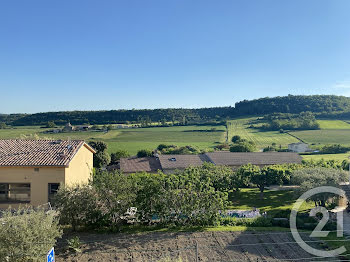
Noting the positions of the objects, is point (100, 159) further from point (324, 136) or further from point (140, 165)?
point (324, 136)

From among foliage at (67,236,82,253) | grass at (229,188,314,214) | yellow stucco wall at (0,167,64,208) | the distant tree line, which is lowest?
grass at (229,188,314,214)

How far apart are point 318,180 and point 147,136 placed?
72.5m

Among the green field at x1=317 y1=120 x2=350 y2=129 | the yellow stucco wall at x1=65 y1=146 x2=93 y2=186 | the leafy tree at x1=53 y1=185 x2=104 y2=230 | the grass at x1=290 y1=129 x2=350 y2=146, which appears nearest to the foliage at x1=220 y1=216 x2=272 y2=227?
the leafy tree at x1=53 y1=185 x2=104 y2=230

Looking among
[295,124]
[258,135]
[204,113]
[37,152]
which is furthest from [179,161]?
[204,113]

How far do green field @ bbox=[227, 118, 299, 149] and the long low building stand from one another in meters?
28.6

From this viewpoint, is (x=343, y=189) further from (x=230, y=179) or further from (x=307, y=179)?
(x=230, y=179)

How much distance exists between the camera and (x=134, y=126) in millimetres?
115875

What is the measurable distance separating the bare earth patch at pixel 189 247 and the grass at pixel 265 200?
32.7ft

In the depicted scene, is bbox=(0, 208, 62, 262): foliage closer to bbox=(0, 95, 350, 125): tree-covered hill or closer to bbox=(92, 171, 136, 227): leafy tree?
bbox=(92, 171, 136, 227): leafy tree

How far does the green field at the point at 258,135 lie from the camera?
3214 inches

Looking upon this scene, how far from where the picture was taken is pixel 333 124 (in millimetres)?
99188

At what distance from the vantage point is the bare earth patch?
13.2 m

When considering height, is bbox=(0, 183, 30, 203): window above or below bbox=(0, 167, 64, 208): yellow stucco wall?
below

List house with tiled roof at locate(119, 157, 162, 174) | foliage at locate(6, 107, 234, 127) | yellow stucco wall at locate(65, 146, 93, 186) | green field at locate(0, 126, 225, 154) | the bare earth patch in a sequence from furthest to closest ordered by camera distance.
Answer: foliage at locate(6, 107, 234, 127) < green field at locate(0, 126, 225, 154) < house with tiled roof at locate(119, 157, 162, 174) < yellow stucco wall at locate(65, 146, 93, 186) < the bare earth patch
